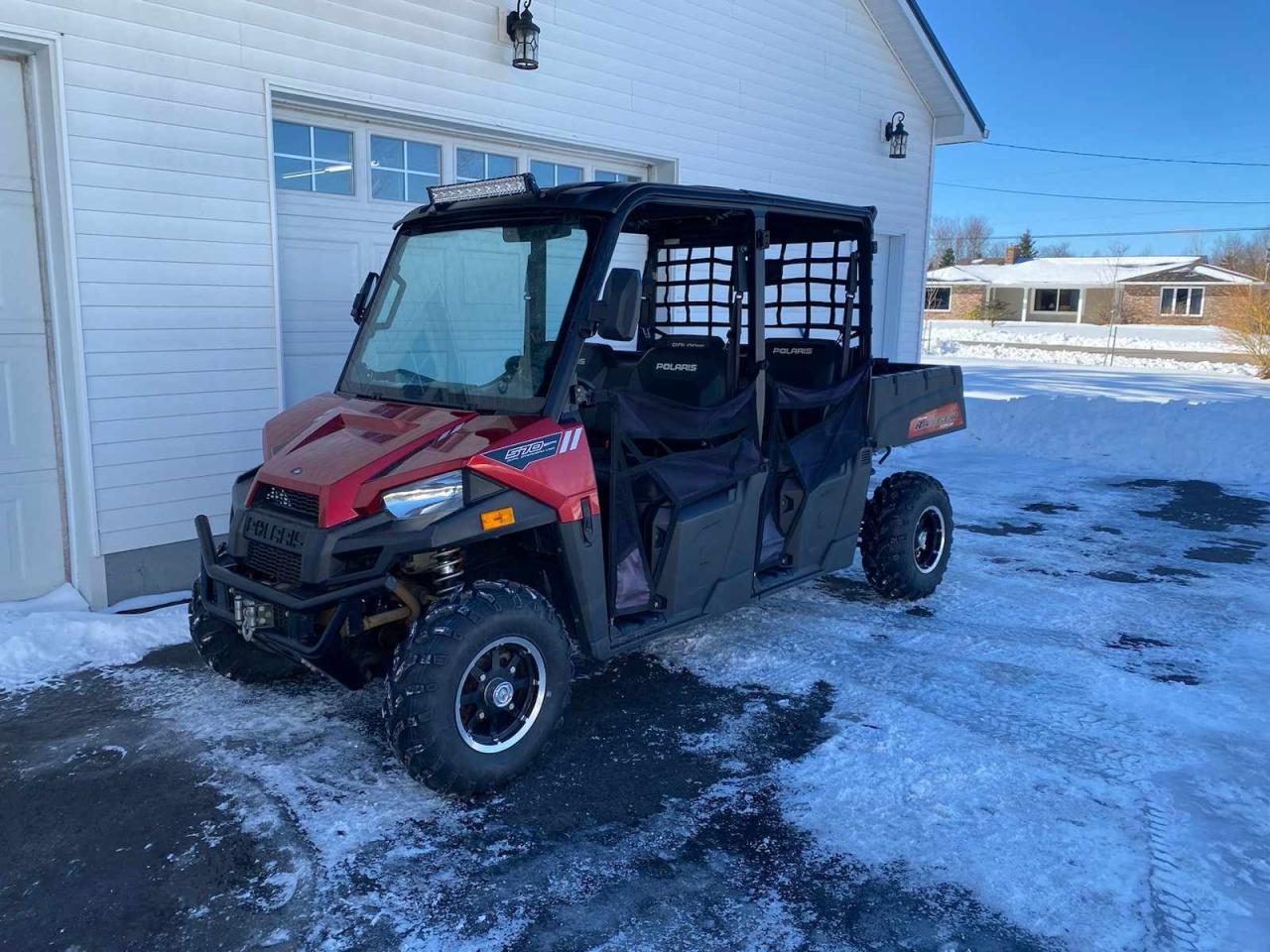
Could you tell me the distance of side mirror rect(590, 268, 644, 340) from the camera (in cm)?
365

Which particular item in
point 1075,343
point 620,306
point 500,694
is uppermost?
point 620,306

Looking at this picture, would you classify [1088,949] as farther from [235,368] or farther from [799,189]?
[799,189]

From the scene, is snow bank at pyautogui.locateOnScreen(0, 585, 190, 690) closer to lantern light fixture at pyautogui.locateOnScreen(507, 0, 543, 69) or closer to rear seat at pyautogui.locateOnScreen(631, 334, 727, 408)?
rear seat at pyautogui.locateOnScreen(631, 334, 727, 408)

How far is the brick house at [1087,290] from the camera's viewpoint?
149 ft

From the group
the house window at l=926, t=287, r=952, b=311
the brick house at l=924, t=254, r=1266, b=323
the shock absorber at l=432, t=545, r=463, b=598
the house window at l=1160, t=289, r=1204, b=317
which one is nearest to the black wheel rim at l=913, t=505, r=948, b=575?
the shock absorber at l=432, t=545, r=463, b=598

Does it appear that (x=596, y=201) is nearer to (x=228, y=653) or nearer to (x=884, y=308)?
(x=228, y=653)

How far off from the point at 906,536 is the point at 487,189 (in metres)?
3.23

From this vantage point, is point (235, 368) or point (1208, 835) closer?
point (1208, 835)

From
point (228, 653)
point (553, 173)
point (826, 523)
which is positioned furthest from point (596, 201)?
point (553, 173)

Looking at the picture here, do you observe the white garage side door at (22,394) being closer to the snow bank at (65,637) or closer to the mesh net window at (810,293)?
the snow bank at (65,637)

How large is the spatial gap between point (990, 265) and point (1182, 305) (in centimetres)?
1013

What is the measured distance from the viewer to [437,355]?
13.7 ft

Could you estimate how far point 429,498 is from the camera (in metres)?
3.48

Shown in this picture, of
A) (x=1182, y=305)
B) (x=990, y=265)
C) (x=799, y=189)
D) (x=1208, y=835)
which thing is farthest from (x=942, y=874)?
(x=990, y=265)
